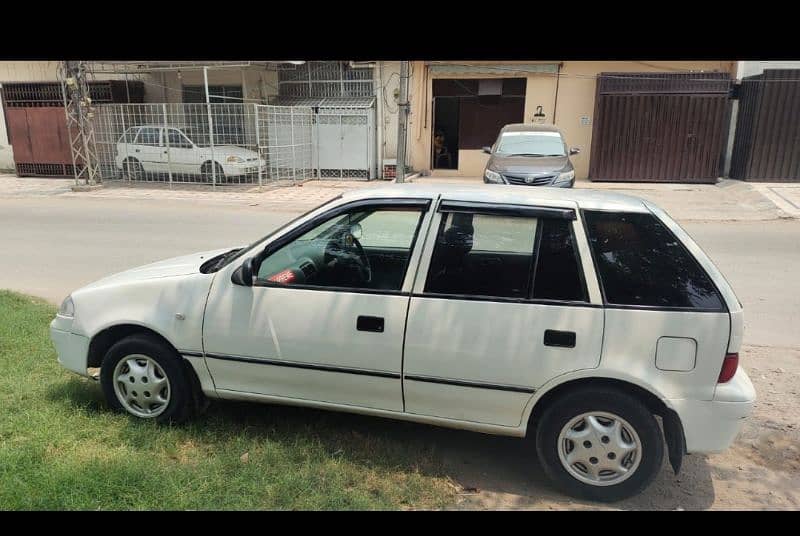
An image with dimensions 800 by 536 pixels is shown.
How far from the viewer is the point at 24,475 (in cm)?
302

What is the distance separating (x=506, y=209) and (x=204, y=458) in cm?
224

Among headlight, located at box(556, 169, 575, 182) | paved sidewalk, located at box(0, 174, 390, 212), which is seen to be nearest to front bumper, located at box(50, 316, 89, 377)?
headlight, located at box(556, 169, 575, 182)

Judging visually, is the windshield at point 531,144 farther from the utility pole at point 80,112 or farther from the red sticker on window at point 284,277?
the utility pole at point 80,112

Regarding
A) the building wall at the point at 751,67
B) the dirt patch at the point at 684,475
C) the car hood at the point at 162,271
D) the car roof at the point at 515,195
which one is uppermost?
the building wall at the point at 751,67

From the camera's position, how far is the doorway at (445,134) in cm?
2150

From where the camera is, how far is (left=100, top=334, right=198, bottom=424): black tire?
11.6 feet

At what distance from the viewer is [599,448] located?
3025 mm

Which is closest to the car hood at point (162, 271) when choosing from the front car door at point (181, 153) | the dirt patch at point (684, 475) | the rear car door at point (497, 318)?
the rear car door at point (497, 318)

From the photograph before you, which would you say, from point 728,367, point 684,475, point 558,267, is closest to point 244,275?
point 558,267

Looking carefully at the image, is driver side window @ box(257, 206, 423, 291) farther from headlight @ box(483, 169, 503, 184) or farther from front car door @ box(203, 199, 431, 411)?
headlight @ box(483, 169, 503, 184)

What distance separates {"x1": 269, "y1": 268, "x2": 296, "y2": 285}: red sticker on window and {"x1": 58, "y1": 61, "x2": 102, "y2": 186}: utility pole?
15.5 metres

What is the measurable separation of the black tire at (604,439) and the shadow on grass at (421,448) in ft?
0.29

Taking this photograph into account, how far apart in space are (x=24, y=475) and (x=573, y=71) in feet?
63.2

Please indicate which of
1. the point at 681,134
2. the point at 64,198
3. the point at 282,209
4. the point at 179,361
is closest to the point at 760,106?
the point at 681,134
